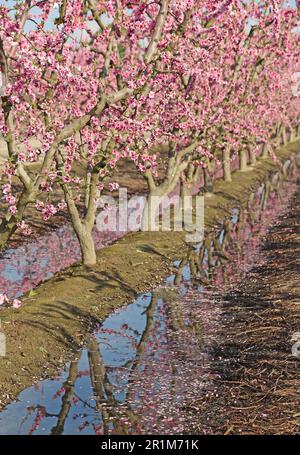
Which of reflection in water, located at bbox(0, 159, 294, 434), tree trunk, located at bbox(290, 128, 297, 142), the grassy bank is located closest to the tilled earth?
reflection in water, located at bbox(0, 159, 294, 434)

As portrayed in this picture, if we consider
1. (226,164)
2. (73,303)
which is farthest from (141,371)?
(226,164)

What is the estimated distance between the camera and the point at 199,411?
43.2ft

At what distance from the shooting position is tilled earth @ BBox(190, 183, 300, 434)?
41.7ft

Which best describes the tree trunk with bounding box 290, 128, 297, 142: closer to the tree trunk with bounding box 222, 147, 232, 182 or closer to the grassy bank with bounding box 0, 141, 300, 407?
the tree trunk with bounding box 222, 147, 232, 182

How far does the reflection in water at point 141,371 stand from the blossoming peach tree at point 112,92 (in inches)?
121

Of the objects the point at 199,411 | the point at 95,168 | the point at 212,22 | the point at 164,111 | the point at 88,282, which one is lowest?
the point at 199,411

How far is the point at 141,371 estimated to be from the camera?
15.3m

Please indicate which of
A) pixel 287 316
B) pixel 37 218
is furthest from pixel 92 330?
pixel 37 218

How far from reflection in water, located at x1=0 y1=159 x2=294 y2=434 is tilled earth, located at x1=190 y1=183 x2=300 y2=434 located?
1.09ft

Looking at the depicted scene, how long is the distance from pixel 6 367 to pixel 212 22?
15823 mm

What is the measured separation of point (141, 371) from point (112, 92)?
6053 mm

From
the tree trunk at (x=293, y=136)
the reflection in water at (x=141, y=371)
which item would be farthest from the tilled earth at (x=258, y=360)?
the tree trunk at (x=293, y=136)

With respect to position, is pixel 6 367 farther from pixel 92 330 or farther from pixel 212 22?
pixel 212 22

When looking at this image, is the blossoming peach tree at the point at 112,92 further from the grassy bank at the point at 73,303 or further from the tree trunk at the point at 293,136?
the tree trunk at the point at 293,136
